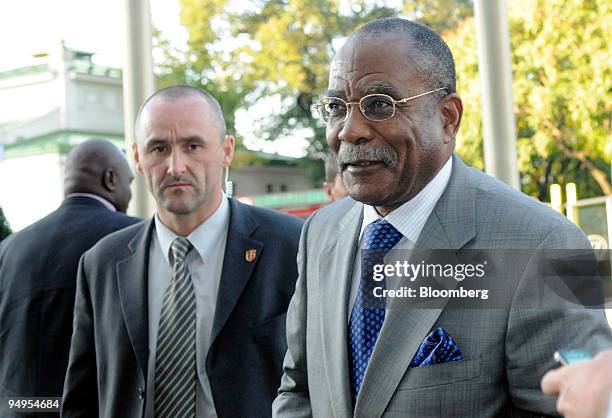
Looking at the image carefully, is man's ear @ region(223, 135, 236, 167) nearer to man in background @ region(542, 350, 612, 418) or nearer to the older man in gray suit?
the older man in gray suit

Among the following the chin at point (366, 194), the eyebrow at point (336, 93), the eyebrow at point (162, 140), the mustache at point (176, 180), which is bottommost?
the mustache at point (176, 180)

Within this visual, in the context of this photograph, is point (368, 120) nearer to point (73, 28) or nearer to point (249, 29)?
point (73, 28)

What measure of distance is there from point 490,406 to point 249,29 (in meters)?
8.75

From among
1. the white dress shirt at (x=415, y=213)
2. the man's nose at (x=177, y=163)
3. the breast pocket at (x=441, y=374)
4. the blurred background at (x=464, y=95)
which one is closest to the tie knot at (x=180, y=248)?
the man's nose at (x=177, y=163)

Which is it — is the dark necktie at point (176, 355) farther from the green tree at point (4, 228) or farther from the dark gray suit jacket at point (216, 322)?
the green tree at point (4, 228)

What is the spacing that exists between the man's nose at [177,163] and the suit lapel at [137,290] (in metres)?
0.22

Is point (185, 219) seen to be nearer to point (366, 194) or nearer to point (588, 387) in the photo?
point (366, 194)

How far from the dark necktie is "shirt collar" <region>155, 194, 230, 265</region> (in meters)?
0.16

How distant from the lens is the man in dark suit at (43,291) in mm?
3266

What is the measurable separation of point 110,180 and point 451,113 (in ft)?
7.38

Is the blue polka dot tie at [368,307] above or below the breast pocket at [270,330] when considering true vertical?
above

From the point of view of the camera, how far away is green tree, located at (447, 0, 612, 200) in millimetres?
5723

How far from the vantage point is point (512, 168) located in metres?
4.02

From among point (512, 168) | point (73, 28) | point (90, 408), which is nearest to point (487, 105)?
point (512, 168)
